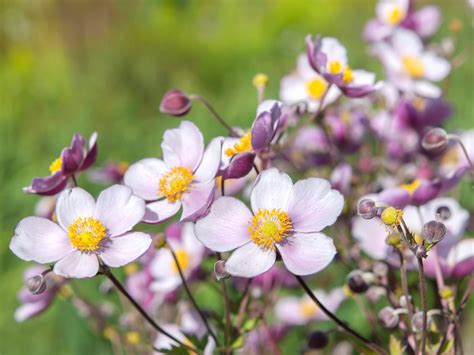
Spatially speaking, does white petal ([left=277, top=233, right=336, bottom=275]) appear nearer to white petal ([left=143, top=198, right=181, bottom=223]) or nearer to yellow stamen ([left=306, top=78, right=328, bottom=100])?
white petal ([left=143, top=198, right=181, bottom=223])

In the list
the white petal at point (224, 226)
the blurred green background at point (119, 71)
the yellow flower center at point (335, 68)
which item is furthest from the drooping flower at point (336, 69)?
the blurred green background at point (119, 71)

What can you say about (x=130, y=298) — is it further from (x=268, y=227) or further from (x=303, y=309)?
(x=303, y=309)

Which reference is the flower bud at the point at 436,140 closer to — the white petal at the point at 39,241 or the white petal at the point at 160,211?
the white petal at the point at 160,211

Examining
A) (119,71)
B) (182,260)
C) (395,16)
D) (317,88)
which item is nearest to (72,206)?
(182,260)

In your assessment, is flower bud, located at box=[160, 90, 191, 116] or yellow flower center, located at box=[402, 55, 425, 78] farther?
yellow flower center, located at box=[402, 55, 425, 78]

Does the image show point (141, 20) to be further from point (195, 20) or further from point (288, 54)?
point (288, 54)

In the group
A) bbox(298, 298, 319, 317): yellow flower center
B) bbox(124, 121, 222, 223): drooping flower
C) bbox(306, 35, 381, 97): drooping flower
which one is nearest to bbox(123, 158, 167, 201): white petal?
bbox(124, 121, 222, 223): drooping flower

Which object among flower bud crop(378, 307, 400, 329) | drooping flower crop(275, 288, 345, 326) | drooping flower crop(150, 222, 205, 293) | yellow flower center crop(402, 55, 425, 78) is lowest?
drooping flower crop(275, 288, 345, 326)

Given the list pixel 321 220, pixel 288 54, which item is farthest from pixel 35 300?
pixel 288 54

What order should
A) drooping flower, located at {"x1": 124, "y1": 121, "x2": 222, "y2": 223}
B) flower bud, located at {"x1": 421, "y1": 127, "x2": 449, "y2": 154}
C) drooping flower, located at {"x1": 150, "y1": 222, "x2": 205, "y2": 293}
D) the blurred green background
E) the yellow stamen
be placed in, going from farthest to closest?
the blurred green background, the yellow stamen, drooping flower, located at {"x1": 150, "y1": 222, "x2": 205, "y2": 293}, flower bud, located at {"x1": 421, "y1": 127, "x2": 449, "y2": 154}, drooping flower, located at {"x1": 124, "y1": 121, "x2": 222, "y2": 223}
